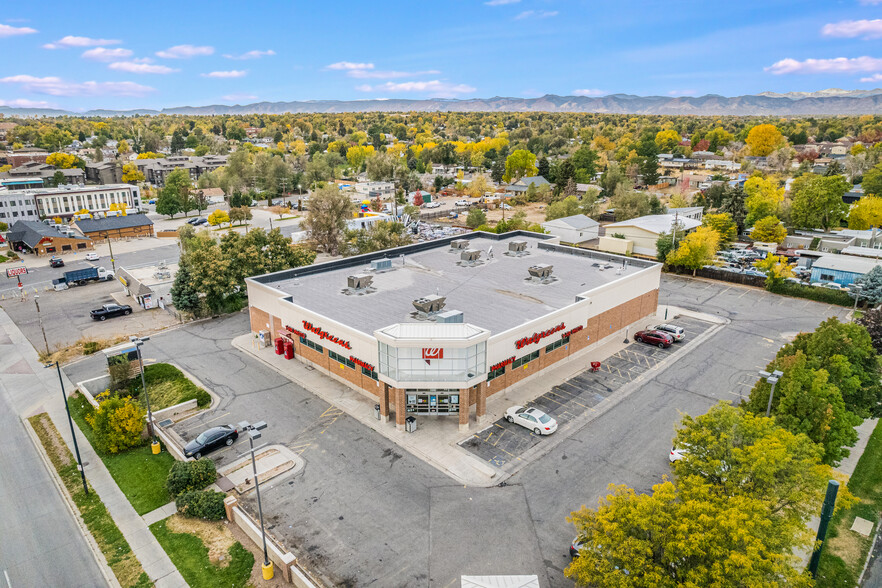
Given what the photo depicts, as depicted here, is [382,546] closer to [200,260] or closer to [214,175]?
[200,260]

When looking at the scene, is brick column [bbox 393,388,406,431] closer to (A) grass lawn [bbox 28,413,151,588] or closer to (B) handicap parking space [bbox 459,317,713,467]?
(B) handicap parking space [bbox 459,317,713,467]

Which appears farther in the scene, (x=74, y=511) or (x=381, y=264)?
(x=381, y=264)

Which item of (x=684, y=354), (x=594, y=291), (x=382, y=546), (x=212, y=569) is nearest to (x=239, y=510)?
(x=212, y=569)

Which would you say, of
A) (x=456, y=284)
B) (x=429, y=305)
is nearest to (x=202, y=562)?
(x=429, y=305)

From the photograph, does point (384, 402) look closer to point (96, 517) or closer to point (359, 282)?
point (359, 282)

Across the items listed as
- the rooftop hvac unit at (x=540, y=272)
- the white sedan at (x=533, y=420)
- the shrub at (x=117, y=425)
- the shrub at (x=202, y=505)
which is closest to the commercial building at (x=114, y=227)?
the shrub at (x=117, y=425)

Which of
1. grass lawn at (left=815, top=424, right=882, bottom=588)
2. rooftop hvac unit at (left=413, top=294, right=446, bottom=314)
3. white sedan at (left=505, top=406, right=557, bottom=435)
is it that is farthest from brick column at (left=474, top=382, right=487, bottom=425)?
grass lawn at (left=815, top=424, right=882, bottom=588)

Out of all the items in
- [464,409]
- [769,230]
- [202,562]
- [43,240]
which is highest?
[769,230]

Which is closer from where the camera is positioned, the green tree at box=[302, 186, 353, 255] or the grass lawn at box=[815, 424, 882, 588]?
the grass lawn at box=[815, 424, 882, 588]
